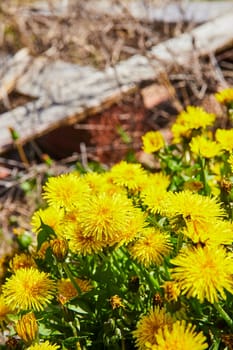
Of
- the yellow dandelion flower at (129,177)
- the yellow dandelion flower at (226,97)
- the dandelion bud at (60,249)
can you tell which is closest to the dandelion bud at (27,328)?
the dandelion bud at (60,249)

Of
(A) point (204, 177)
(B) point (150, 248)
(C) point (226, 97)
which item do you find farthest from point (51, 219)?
(C) point (226, 97)

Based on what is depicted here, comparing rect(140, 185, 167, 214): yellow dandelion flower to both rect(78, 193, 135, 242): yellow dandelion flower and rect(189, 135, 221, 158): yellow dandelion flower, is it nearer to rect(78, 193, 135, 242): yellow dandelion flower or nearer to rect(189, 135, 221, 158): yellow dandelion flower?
rect(78, 193, 135, 242): yellow dandelion flower

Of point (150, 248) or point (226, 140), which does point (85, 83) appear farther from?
point (150, 248)

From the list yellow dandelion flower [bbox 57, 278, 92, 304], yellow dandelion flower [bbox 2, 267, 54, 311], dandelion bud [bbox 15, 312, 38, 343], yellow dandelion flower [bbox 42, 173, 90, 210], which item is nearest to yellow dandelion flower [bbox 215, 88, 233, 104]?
yellow dandelion flower [bbox 42, 173, 90, 210]

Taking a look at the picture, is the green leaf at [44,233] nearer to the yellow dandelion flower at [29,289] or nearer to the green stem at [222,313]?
the yellow dandelion flower at [29,289]

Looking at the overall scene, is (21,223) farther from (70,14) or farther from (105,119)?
(70,14)
